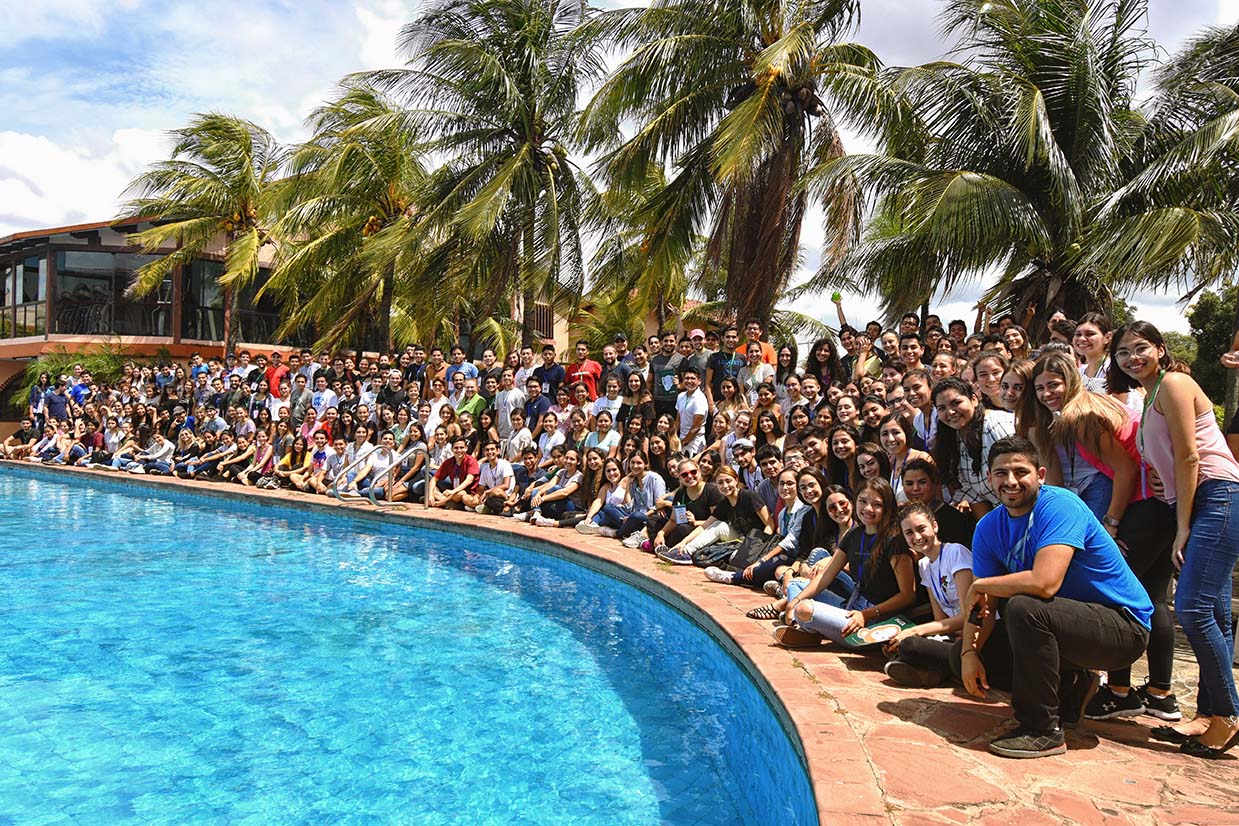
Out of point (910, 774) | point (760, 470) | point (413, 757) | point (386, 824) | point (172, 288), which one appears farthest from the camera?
point (172, 288)

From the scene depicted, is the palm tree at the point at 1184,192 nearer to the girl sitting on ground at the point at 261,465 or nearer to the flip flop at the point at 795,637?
the flip flop at the point at 795,637

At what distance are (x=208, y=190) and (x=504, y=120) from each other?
11.8 m

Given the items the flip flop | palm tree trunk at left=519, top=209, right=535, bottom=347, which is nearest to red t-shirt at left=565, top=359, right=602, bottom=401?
palm tree trunk at left=519, top=209, right=535, bottom=347

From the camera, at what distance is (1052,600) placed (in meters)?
3.63

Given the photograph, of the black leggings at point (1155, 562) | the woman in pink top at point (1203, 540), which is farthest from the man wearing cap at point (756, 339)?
the woman in pink top at point (1203, 540)

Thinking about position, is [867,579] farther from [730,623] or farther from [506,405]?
[506,405]

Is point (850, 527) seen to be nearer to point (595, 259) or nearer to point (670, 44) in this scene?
point (670, 44)

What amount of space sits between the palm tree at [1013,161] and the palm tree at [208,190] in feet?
59.1

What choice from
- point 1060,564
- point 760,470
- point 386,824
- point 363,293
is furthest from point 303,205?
point 1060,564

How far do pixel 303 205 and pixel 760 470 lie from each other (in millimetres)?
14174

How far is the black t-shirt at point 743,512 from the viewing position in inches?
331

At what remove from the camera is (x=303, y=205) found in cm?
1891

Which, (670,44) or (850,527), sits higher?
(670,44)

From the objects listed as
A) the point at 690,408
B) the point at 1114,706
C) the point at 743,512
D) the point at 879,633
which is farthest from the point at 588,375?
the point at 1114,706
